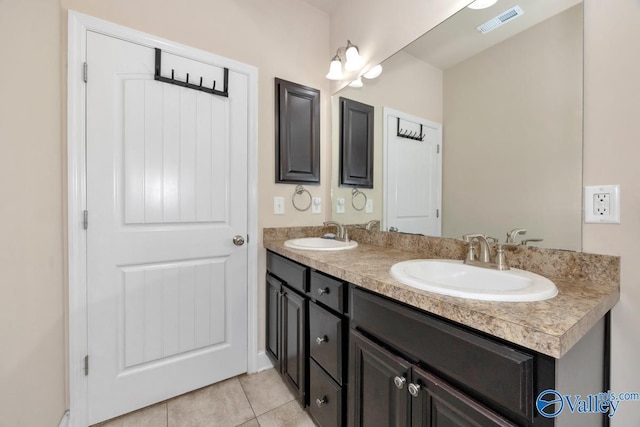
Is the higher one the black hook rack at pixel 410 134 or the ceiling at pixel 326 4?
the ceiling at pixel 326 4

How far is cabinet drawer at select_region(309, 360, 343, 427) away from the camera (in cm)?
108

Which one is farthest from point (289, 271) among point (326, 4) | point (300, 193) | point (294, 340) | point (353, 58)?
point (326, 4)

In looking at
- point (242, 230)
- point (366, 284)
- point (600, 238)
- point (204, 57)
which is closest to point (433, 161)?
point (600, 238)

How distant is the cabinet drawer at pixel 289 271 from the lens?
1314 mm

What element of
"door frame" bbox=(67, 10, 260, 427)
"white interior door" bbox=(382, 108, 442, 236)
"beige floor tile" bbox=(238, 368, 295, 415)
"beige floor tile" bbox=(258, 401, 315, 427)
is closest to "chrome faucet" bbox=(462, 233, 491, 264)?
"white interior door" bbox=(382, 108, 442, 236)

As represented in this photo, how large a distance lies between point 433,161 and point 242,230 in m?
1.22

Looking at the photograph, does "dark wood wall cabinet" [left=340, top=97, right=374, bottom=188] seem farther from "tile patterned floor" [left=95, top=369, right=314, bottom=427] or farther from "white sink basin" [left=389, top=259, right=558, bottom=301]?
"tile patterned floor" [left=95, top=369, right=314, bottom=427]

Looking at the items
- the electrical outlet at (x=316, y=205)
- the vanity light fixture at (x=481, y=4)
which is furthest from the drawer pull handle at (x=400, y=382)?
the vanity light fixture at (x=481, y=4)

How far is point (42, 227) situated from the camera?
1113 millimetres

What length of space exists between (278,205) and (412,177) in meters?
0.91

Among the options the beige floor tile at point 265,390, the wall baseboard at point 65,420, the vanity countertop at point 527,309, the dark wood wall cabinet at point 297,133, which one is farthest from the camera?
the dark wood wall cabinet at point 297,133

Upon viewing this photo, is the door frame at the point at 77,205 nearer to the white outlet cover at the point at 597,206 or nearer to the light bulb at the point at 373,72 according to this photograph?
the light bulb at the point at 373,72

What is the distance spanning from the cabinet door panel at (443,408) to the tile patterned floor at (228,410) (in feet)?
2.81

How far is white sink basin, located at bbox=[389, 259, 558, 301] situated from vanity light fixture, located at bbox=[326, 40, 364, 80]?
1.43m
